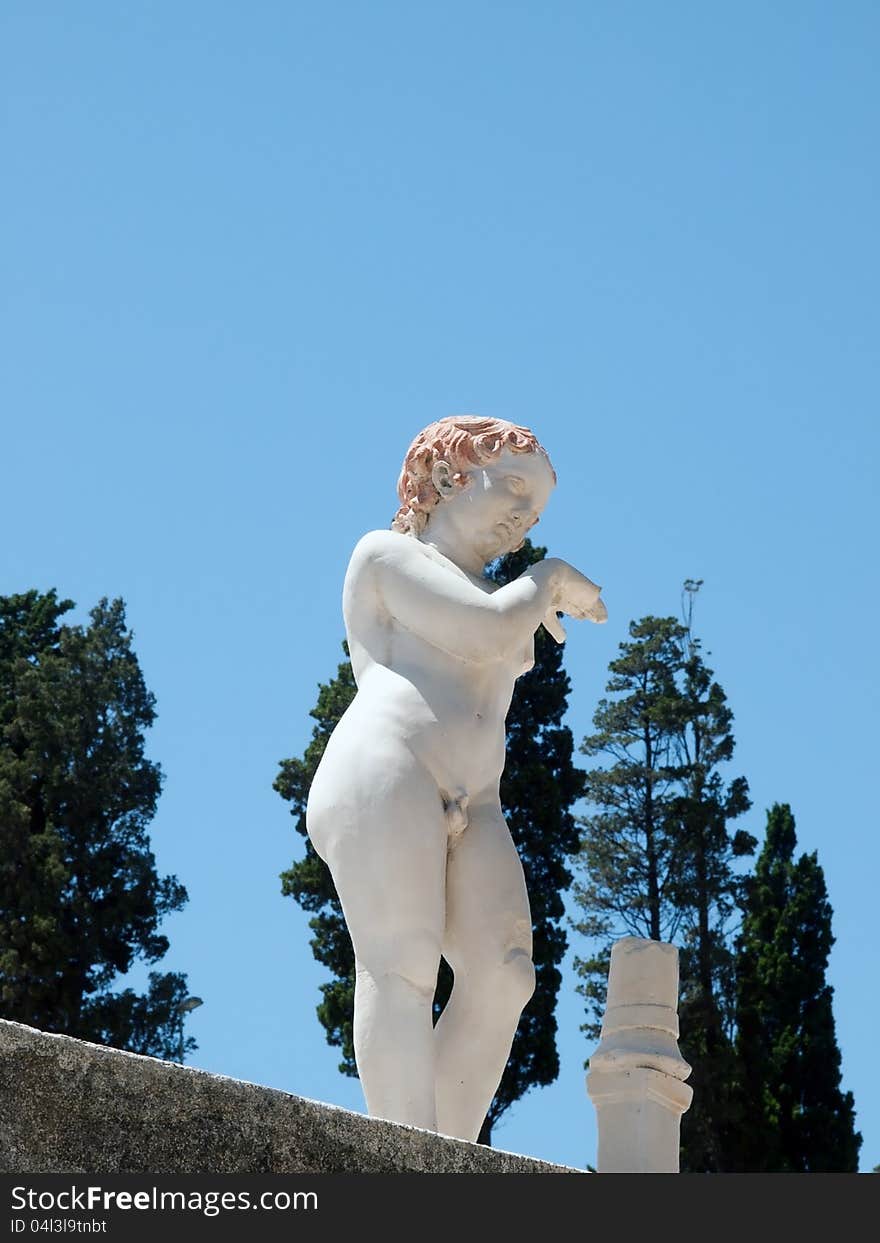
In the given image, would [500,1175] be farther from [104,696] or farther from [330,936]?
[104,696]

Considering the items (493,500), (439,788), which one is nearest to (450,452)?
(493,500)

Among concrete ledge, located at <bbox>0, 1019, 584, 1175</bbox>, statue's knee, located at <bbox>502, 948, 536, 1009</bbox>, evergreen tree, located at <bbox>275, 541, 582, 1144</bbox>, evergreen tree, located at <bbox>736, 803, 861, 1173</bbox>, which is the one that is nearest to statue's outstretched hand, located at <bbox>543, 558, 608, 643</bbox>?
statue's knee, located at <bbox>502, 948, 536, 1009</bbox>

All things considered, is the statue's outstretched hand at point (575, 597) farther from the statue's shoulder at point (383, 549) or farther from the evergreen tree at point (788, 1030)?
the evergreen tree at point (788, 1030)

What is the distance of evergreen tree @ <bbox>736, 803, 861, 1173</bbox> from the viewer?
82.4 feet

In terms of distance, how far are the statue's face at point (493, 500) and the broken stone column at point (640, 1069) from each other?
1427 mm

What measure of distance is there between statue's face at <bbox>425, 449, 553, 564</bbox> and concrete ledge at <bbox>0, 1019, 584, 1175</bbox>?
3176mm

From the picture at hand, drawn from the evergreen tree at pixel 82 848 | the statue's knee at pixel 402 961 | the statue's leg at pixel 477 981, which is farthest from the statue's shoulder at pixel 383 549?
the evergreen tree at pixel 82 848

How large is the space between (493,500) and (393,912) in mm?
1503

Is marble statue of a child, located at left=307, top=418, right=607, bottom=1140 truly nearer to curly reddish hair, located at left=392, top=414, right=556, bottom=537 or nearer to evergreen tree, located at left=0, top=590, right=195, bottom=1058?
curly reddish hair, located at left=392, top=414, right=556, bottom=537

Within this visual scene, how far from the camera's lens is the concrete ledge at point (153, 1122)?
4.17m

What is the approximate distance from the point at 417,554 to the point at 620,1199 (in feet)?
10.8

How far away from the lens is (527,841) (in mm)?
A: 22750

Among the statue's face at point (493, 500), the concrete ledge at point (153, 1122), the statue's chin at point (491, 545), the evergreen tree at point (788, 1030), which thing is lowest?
the concrete ledge at point (153, 1122)

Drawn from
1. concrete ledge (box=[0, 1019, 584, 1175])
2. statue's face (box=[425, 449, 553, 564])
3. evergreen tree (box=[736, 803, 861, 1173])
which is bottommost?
concrete ledge (box=[0, 1019, 584, 1175])
